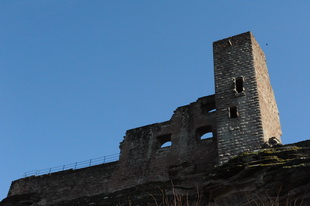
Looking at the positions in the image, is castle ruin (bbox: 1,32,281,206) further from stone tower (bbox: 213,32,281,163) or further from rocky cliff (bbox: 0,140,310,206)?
rocky cliff (bbox: 0,140,310,206)

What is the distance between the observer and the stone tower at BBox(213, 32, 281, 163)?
15.8m

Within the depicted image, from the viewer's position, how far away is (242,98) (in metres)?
16.8

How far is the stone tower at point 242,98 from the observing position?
15.8 m

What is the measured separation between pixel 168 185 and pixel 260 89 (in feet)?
15.9

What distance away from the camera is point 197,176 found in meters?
16.1

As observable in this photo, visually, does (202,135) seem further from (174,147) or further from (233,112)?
(233,112)

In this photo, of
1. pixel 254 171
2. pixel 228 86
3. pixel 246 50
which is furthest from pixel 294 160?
pixel 246 50

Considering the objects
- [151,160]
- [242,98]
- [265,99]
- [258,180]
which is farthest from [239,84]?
[258,180]

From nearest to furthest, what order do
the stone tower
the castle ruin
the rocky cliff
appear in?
the rocky cliff, the stone tower, the castle ruin

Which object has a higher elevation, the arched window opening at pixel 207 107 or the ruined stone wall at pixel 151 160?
the arched window opening at pixel 207 107

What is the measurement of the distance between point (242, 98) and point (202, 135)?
2647 mm

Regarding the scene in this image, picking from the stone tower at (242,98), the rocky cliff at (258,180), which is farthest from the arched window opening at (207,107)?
the rocky cliff at (258,180)

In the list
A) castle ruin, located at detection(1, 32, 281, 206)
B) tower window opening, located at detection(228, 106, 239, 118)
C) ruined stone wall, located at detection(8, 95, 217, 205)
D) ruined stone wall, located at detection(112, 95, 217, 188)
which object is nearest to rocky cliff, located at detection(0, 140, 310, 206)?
castle ruin, located at detection(1, 32, 281, 206)

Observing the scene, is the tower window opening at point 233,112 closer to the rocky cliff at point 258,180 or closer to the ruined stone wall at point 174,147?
the ruined stone wall at point 174,147
